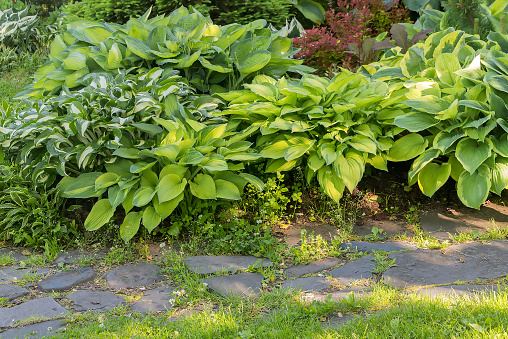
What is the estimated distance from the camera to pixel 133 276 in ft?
10.4

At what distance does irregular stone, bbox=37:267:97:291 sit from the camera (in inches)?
120

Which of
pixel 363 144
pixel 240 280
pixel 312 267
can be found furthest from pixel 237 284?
pixel 363 144

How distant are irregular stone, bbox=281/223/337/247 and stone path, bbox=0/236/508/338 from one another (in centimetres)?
28

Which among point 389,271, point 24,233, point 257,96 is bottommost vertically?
point 24,233

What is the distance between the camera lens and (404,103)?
3934mm

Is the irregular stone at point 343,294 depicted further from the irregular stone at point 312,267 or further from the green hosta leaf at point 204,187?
the green hosta leaf at point 204,187

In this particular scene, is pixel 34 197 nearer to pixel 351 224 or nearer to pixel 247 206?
pixel 247 206

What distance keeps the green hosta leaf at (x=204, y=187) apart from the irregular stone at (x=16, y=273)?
3.83ft

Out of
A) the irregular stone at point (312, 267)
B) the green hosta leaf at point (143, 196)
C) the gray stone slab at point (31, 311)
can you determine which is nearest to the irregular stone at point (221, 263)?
the irregular stone at point (312, 267)

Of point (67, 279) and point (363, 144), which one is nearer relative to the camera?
point (67, 279)

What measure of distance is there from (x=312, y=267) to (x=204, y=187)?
1004 millimetres

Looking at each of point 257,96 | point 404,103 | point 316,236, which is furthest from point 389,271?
point 257,96

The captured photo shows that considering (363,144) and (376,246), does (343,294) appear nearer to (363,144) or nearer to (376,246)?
(376,246)

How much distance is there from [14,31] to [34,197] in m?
5.55
